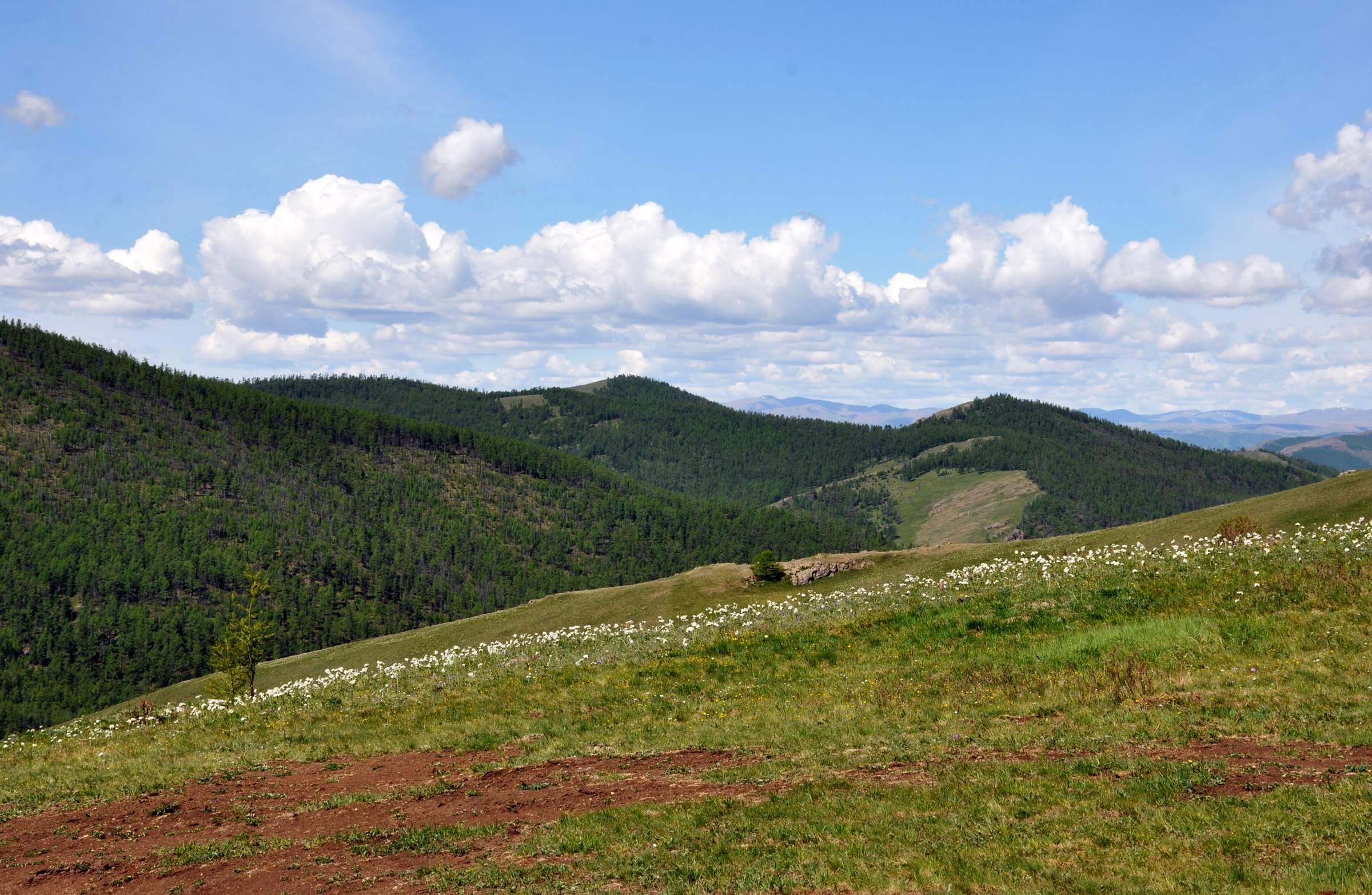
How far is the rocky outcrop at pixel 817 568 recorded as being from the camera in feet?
224

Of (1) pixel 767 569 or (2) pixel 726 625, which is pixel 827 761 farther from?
(1) pixel 767 569

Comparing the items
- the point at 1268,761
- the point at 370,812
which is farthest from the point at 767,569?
the point at 1268,761

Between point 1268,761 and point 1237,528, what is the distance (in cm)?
4116

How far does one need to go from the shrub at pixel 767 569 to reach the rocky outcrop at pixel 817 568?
28.6 inches

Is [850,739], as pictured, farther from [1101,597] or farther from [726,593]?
[726,593]

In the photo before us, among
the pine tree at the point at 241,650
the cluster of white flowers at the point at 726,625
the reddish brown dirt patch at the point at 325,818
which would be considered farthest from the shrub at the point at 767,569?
the reddish brown dirt patch at the point at 325,818

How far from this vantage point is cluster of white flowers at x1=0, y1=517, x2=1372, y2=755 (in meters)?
31.6

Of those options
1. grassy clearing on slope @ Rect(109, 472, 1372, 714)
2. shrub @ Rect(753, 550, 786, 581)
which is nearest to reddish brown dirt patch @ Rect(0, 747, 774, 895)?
grassy clearing on slope @ Rect(109, 472, 1372, 714)

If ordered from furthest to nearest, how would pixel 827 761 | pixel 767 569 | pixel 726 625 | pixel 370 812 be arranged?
pixel 767 569, pixel 726 625, pixel 827 761, pixel 370 812

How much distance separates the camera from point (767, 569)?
68.6 m

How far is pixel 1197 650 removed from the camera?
73.0 ft

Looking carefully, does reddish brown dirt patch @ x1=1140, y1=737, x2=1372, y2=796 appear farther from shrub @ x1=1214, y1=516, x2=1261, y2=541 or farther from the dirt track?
shrub @ x1=1214, y1=516, x2=1261, y2=541

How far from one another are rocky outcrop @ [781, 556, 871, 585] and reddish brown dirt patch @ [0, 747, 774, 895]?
49.1 m

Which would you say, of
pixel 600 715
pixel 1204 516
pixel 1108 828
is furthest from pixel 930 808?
pixel 1204 516
